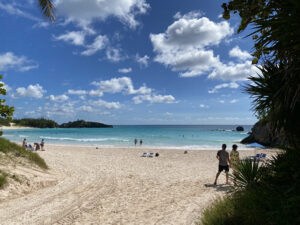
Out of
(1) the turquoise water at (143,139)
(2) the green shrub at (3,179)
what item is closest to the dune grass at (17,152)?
(2) the green shrub at (3,179)

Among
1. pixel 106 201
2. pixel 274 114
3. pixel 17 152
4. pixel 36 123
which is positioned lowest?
pixel 106 201

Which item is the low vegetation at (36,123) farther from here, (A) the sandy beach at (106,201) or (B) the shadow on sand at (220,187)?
(B) the shadow on sand at (220,187)

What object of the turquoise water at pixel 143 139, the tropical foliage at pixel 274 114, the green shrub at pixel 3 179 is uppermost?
the tropical foliage at pixel 274 114

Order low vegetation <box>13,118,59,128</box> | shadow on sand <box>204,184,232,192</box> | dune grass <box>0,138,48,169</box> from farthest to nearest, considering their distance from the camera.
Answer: low vegetation <box>13,118,59,128</box>, dune grass <box>0,138,48,169</box>, shadow on sand <box>204,184,232,192</box>

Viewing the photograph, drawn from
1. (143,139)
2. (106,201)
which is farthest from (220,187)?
(143,139)

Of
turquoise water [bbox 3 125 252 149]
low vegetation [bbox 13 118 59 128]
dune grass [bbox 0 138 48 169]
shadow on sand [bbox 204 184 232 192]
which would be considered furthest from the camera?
low vegetation [bbox 13 118 59 128]

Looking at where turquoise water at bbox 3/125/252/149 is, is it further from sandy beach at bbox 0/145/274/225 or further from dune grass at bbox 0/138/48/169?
dune grass at bbox 0/138/48/169

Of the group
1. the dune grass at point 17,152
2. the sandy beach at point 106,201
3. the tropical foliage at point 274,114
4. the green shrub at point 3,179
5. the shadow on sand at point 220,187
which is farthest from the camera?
the dune grass at point 17,152

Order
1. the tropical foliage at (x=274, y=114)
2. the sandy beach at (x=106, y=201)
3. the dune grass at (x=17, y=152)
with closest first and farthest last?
the tropical foliage at (x=274, y=114)
the sandy beach at (x=106, y=201)
the dune grass at (x=17, y=152)

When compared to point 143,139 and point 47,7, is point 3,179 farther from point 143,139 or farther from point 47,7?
point 143,139

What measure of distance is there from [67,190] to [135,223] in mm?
4163

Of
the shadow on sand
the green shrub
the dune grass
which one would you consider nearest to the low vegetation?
the dune grass

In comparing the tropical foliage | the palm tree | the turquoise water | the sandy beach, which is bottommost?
the turquoise water

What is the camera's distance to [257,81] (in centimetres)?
351
